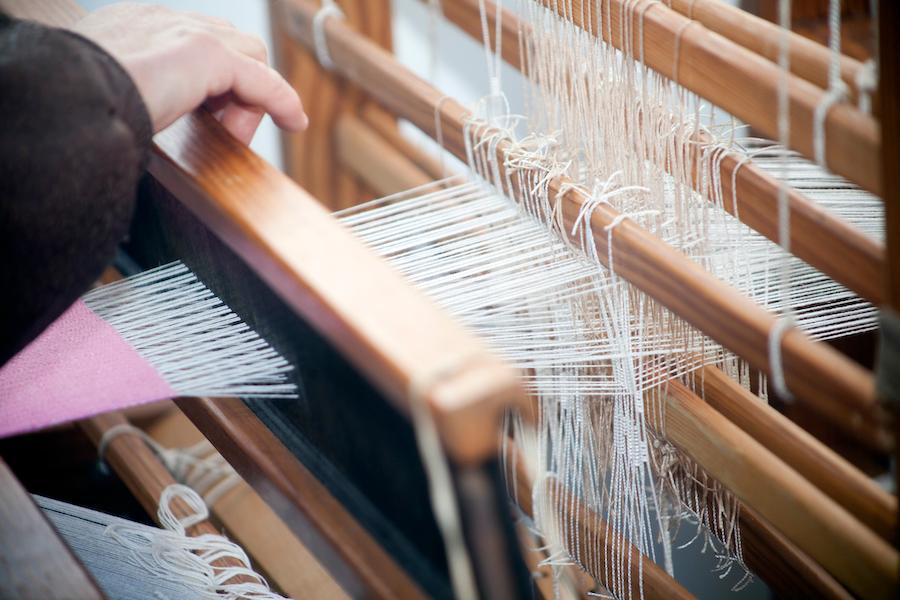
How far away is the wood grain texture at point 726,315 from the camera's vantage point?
1.95 feet

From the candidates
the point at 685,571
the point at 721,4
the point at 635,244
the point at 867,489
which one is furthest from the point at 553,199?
the point at 685,571

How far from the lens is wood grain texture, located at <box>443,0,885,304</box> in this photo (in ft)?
2.27

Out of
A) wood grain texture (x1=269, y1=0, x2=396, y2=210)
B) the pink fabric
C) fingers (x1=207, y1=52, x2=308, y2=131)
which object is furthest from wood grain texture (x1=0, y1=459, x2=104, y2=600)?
wood grain texture (x1=269, y1=0, x2=396, y2=210)

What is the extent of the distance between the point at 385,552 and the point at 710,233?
499 mm

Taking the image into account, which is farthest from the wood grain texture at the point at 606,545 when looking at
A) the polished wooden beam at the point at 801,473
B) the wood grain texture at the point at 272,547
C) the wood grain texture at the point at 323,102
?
the wood grain texture at the point at 323,102

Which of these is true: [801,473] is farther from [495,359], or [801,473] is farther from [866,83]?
[495,359]

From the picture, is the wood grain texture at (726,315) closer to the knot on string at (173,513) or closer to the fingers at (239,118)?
the fingers at (239,118)

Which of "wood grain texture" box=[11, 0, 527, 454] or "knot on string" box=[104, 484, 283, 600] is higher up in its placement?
"wood grain texture" box=[11, 0, 527, 454]

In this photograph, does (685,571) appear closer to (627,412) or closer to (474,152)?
(627,412)

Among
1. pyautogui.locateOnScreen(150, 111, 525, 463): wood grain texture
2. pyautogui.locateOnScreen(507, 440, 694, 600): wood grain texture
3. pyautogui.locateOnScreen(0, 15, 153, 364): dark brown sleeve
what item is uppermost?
pyautogui.locateOnScreen(0, 15, 153, 364): dark brown sleeve

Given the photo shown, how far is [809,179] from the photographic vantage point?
0.99 metres

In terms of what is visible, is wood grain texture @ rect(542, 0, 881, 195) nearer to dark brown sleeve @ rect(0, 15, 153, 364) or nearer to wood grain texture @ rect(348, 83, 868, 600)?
wood grain texture @ rect(348, 83, 868, 600)

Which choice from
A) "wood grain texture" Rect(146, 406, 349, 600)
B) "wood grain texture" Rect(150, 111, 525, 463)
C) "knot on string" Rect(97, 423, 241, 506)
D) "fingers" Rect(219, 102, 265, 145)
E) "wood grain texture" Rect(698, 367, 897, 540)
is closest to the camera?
"wood grain texture" Rect(150, 111, 525, 463)

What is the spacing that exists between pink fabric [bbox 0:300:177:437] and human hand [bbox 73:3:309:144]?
191 mm
